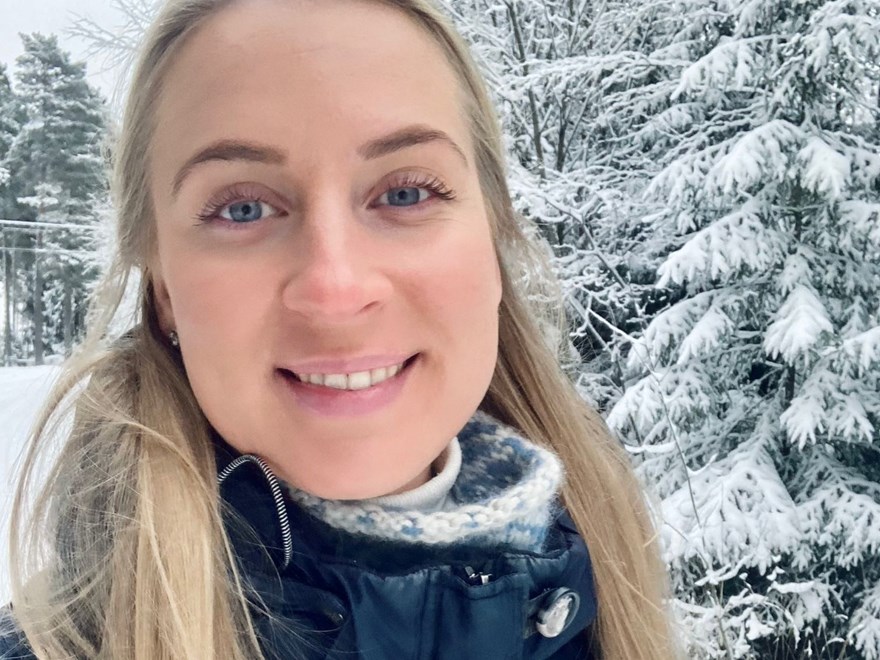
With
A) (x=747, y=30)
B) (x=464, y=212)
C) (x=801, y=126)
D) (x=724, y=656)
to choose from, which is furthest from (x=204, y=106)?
(x=747, y=30)

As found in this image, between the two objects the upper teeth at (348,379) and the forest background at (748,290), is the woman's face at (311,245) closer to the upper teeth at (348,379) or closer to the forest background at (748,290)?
the upper teeth at (348,379)

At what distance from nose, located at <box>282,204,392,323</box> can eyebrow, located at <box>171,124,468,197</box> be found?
3.1 inches

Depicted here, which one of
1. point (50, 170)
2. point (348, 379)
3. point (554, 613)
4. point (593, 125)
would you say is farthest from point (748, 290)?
point (50, 170)

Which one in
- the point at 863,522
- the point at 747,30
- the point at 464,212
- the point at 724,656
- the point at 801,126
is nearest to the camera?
the point at 464,212

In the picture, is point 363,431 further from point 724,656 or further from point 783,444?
point 783,444

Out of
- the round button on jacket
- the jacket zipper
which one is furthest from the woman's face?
the round button on jacket

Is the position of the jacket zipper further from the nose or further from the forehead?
the forehead

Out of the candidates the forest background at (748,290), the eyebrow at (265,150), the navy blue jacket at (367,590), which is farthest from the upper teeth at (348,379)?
the forest background at (748,290)

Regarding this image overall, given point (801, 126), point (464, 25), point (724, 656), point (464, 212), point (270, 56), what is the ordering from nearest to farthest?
point (270, 56)
point (464, 212)
point (724, 656)
point (801, 126)
point (464, 25)

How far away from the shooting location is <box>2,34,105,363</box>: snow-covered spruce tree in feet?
12.8

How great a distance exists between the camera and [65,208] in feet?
13.7

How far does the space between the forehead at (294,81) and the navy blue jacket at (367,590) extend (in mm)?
420

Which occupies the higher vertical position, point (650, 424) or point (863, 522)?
point (650, 424)

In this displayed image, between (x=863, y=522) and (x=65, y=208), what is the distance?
190 inches
